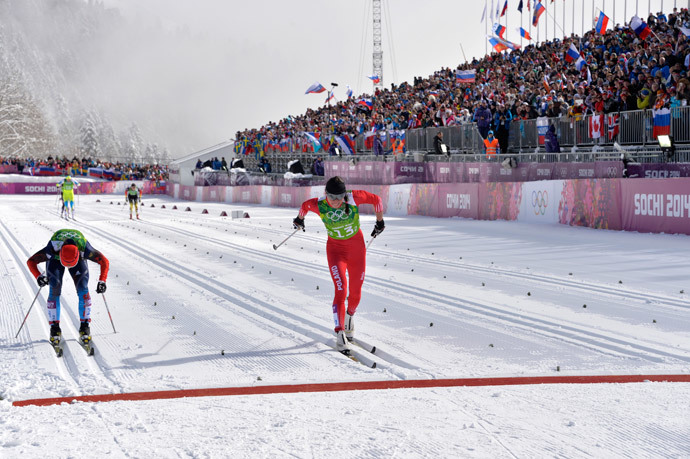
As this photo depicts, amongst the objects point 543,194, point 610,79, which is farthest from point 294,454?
point 610,79

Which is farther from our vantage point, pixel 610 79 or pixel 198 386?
pixel 610 79

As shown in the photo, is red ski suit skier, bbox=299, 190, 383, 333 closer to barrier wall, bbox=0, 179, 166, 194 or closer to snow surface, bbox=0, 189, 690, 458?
snow surface, bbox=0, 189, 690, 458

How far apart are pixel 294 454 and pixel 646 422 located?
93.9 inches

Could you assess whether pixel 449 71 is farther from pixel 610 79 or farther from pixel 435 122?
pixel 610 79

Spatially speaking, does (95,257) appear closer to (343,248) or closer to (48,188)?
(343,248)

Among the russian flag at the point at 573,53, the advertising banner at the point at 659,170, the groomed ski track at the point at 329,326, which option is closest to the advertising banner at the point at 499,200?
the advertising banner at the point at 659,170

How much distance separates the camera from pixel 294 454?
15.1ft

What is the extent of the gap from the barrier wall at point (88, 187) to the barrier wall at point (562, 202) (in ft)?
111

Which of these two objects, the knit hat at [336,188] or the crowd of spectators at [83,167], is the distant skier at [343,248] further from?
the crowd of spectators at [83,167]

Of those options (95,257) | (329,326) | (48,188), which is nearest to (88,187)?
(48,188)

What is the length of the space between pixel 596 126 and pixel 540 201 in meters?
2.52

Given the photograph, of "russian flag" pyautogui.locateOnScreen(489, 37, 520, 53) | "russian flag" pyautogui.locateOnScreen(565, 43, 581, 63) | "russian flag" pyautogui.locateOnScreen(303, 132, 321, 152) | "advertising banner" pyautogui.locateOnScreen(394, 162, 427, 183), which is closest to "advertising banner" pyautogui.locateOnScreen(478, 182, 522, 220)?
"russian flag" pyautogui.locateOnScreen(565, 43, 581, 63)

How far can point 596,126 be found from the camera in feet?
67.8

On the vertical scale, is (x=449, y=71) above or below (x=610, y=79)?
above
